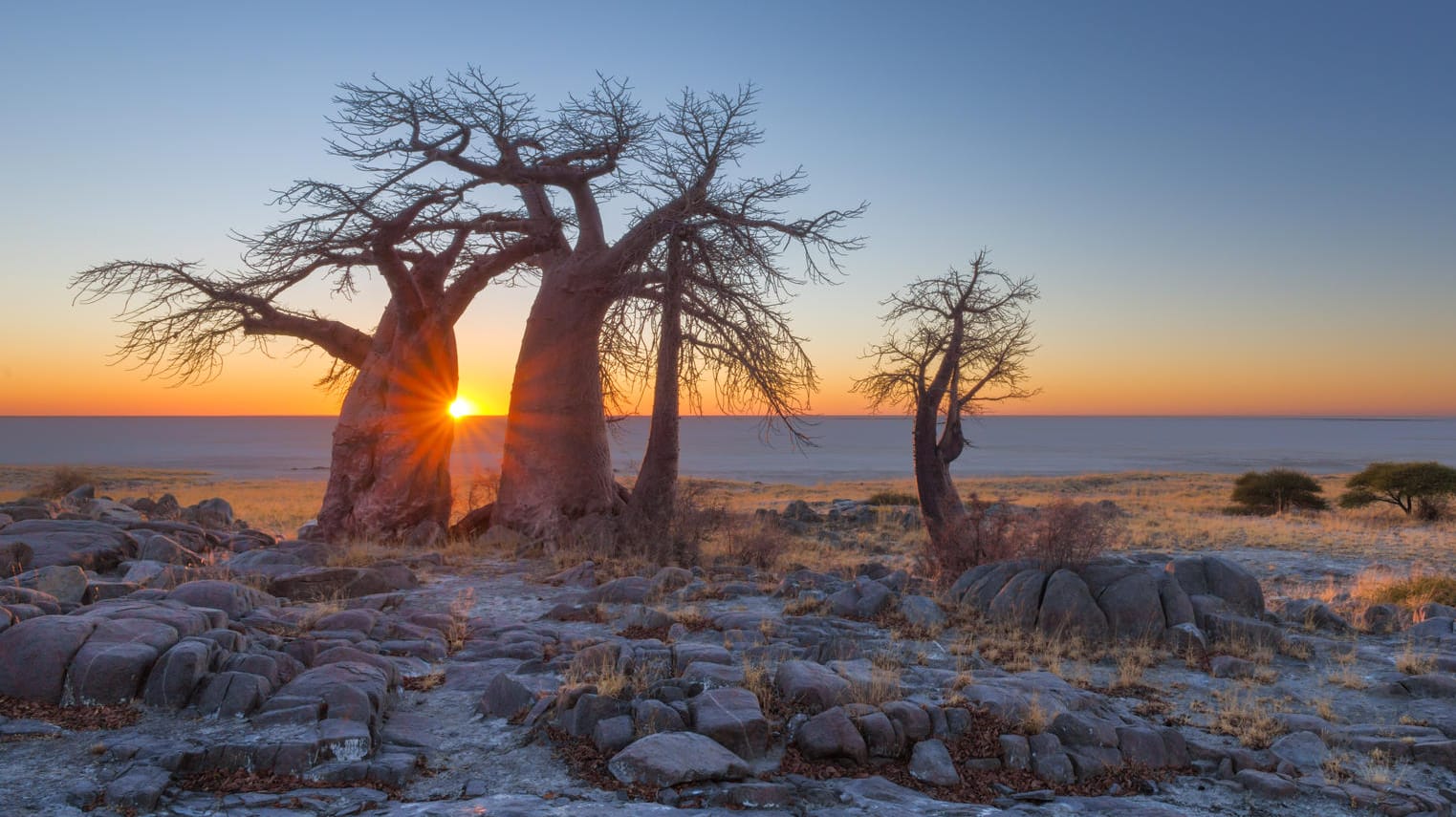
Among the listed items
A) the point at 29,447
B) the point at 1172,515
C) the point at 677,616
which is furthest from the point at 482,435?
the point at 677,616

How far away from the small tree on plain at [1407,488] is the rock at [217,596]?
25.6 metres

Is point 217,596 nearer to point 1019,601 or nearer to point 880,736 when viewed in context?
point 880,736

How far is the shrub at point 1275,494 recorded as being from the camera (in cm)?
2572

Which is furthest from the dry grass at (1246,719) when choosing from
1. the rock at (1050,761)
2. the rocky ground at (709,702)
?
the rock at (1050,761)

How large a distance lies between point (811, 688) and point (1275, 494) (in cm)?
2474

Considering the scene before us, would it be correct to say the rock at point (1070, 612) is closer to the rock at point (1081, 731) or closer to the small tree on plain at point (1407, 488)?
the rock at point (1081, 731)

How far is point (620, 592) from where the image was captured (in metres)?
10.2

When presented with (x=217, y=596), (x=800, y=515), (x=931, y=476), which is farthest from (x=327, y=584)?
(x=800, y=515)

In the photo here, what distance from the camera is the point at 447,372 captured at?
585 inches

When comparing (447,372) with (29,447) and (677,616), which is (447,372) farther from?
(29,447)

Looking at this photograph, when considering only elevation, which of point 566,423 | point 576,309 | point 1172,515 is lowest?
point 1172,515

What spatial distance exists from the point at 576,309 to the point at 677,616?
6124mm

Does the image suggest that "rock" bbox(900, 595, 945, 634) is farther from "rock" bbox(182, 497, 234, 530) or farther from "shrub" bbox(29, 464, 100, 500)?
Answer: "shrub" bbox(29, 464, 100, 500)

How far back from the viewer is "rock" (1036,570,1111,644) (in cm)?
876
